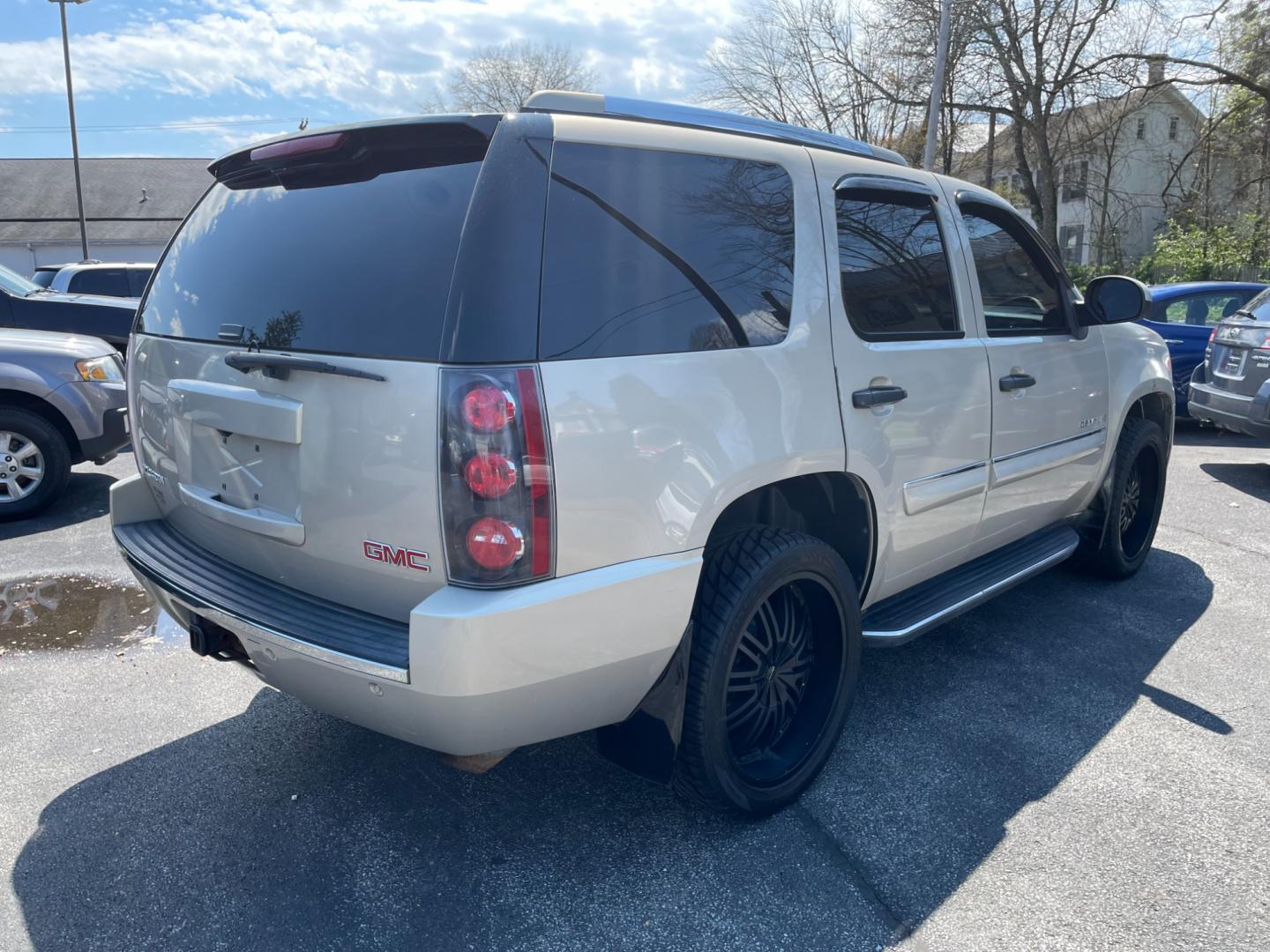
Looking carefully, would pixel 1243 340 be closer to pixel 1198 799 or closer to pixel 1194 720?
pixel 1194 720

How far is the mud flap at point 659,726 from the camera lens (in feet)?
8.17

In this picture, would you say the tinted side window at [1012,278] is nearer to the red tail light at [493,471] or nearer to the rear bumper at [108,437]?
the red tail light at [493,471]

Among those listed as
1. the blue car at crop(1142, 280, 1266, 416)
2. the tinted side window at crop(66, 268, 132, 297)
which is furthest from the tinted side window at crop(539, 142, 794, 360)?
the tinted side window at crop(66, 268, 132, 297)

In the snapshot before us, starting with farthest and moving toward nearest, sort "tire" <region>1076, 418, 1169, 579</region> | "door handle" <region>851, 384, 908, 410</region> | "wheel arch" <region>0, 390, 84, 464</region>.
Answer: "wheel arch" <region>0, 390, 84, 464</region> → "tire" <region>1076, 418, 1169, 579</region> → "door handle" <region>851, 384, 908, 410</region>

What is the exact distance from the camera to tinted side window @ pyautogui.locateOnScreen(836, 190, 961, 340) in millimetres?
3055

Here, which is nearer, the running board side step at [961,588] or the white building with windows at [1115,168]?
the running board side step at [961,588]

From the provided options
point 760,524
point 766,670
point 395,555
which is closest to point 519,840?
point 766,670

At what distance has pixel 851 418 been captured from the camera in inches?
114

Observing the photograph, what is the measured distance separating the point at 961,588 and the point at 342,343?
8.20 feet

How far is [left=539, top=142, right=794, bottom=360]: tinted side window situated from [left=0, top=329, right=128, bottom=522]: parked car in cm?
523

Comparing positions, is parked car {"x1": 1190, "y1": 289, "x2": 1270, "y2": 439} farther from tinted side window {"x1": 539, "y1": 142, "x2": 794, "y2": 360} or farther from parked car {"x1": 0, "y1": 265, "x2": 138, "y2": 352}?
parked car {"x1": 0, "y1": 265, "x2": 138, "y2": 352}

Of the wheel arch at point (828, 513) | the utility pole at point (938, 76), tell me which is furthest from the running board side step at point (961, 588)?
the utility pole at point (938, 76)

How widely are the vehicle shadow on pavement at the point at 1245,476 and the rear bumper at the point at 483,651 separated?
6554 millimetres

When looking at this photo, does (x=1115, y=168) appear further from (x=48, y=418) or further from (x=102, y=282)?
(x=48, y=418)
